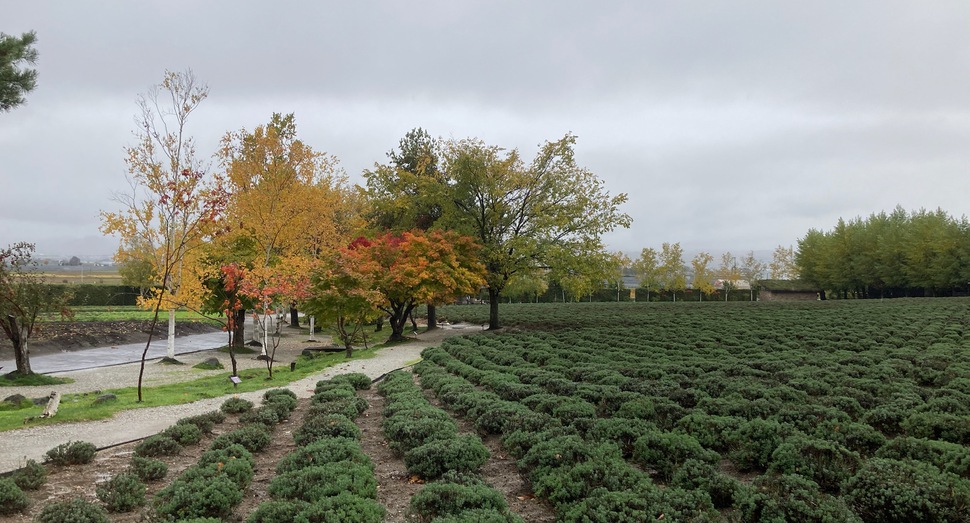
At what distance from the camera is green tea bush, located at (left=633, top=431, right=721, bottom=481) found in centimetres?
695

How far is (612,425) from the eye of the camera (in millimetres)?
8109

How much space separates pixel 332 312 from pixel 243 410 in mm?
11330

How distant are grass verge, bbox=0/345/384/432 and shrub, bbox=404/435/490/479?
22.0 feet

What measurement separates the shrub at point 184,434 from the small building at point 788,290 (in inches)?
3041

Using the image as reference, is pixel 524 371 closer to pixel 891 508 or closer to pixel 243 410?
pixel 243 410

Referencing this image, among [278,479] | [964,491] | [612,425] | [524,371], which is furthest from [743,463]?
[524,371]

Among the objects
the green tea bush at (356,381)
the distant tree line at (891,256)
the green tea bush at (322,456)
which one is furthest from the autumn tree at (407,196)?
the distant tree line at (891,256)

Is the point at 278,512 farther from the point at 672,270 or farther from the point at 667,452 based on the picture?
the point at 672,270

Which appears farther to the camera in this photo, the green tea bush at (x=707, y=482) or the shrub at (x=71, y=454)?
the shrub at (x=71, y=454)

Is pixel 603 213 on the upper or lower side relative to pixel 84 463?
upper

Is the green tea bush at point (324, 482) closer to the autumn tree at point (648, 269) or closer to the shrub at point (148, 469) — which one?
the shrub at point (148, 469)

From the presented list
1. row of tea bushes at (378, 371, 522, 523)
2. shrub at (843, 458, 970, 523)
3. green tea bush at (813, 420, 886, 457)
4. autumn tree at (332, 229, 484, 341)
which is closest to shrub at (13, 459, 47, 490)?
row of tea bushes at (378, 371, 522, 523)

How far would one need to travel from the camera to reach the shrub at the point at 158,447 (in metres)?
7.87

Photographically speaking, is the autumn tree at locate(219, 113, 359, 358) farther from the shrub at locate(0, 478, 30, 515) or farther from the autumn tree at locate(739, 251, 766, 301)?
the autumn tree at locate(739, 251, 766, 301)
